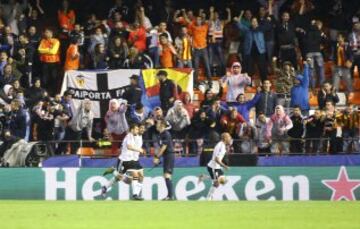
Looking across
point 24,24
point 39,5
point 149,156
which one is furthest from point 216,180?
point 39,5

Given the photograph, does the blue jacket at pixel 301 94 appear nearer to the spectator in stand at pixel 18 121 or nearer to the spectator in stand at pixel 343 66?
the spectator in stand at pixel 343 66

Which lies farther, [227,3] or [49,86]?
[227,3]

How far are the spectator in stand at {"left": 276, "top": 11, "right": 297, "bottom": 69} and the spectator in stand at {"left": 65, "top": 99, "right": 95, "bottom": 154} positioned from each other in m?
6.12

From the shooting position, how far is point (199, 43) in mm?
31109

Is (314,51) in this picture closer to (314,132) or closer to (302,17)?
(302,17)

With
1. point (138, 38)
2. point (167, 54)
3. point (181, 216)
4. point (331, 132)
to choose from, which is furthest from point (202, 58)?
point (181, 216)

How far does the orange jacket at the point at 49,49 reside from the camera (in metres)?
30.9

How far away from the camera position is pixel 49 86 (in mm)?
31938

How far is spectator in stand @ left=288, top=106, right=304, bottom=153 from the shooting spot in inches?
1063

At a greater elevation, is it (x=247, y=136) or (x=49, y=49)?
(x=49, y=49)

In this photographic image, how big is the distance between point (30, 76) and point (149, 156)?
527cm

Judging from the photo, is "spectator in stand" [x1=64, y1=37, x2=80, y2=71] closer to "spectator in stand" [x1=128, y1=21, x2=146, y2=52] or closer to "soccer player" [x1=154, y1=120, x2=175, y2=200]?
"spectator in stand" [x1=128, y1=21, x2=146, y2=52]

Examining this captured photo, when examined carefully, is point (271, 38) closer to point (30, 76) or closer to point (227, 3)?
point (227, 3)

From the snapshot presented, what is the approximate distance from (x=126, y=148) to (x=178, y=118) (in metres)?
3.18
